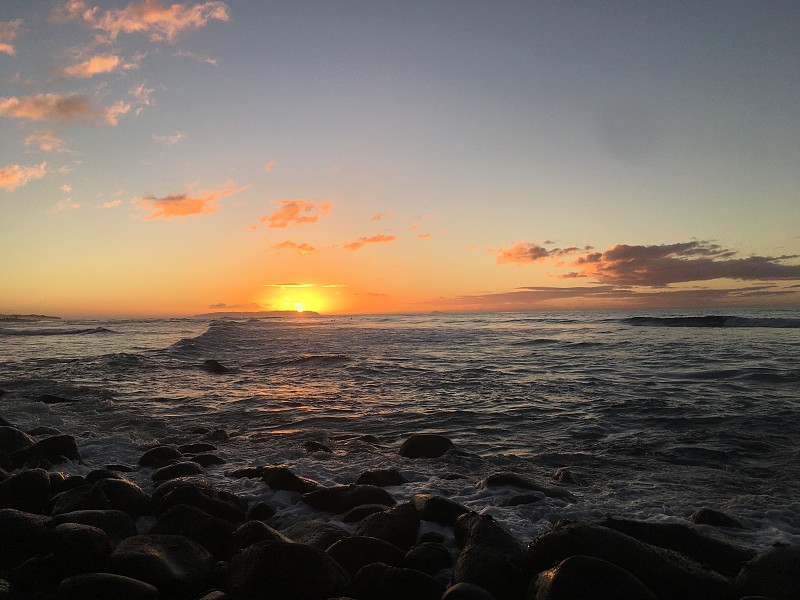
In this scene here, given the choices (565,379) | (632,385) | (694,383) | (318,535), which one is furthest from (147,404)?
(694,383)

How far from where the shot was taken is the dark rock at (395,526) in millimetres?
5152

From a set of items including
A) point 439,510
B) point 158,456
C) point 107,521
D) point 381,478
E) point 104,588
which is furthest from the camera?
point 158,456

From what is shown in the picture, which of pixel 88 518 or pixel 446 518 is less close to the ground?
pixel 88 518

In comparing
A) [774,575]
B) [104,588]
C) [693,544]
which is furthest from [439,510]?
[104,588]

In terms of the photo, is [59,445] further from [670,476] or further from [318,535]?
[670,476]

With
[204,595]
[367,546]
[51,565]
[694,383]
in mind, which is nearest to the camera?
[204,595]

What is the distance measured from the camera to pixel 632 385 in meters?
16.3

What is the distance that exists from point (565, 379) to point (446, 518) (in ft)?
44.4

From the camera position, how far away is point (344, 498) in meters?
6.41

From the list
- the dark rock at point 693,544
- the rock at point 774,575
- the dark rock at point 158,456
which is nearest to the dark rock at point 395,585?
the dark rock at point 693,544

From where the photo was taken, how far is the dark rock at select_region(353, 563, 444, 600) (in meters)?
3.94

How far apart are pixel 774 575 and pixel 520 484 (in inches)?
128

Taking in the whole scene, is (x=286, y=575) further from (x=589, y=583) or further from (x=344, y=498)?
(x=589, y=583)

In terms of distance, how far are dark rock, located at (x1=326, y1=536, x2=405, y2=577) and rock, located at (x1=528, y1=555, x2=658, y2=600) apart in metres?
1.42
